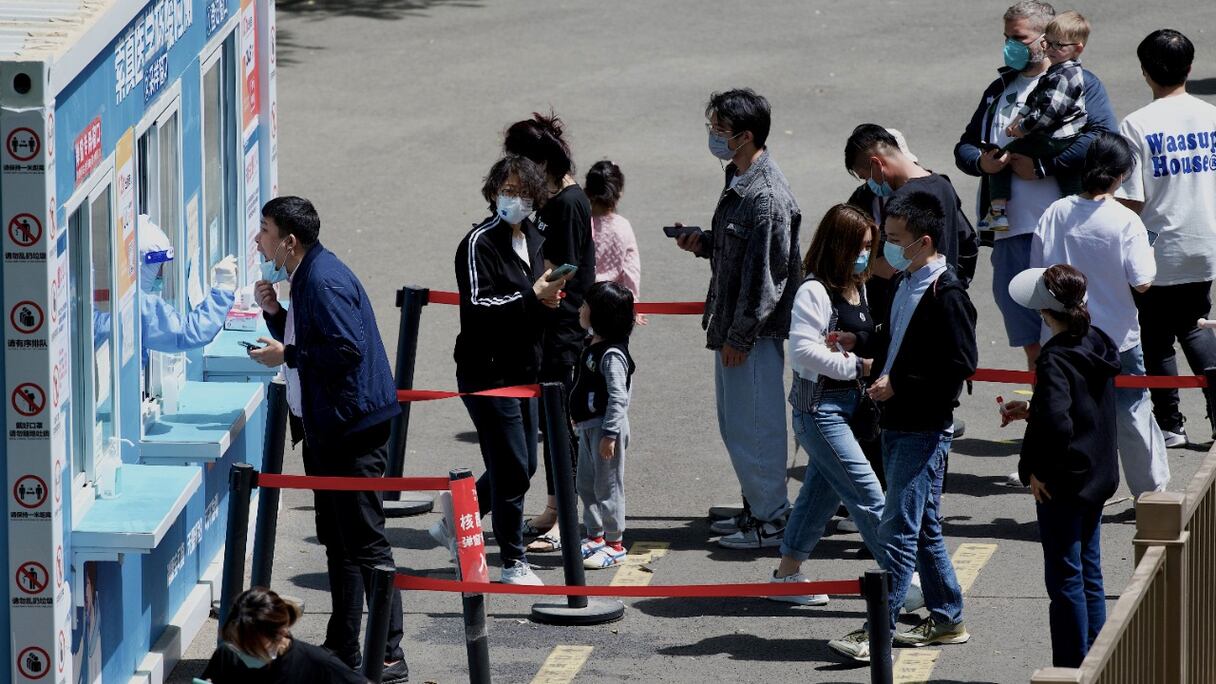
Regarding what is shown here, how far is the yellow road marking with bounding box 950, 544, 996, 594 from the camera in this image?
27.3 feet

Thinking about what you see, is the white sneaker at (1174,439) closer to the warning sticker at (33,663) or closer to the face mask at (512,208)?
the face mask at (512,208)

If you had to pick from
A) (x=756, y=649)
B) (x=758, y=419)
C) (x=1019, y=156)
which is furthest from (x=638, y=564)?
(x=1019, y=156)

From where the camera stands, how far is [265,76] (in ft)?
30.2

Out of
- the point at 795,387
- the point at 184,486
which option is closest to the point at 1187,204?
the point at 795,387

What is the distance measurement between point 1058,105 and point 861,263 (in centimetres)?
234

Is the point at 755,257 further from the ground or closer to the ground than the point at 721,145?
closer to the ground

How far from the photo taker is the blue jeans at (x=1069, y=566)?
6848mm

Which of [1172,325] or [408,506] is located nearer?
[408,506]

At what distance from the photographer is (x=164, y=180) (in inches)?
302

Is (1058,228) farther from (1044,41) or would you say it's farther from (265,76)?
(265,76)

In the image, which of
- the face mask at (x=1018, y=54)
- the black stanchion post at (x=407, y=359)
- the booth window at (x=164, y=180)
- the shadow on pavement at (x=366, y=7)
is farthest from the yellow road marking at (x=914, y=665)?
the shadow on pavement at (x=366, y=7)

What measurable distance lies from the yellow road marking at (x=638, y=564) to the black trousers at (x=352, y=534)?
1.35m

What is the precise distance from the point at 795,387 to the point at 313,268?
6.97ft

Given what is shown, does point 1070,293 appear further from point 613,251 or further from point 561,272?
point 613,251
